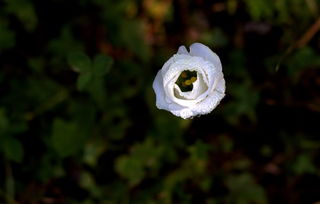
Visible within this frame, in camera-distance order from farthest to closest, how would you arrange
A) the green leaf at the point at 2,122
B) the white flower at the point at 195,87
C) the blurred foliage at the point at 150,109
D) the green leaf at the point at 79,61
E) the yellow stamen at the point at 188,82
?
the blurred foliage at the point at 150,109 < the green leaf at the point at 2,122 < the green leaf at the point at 79,61 < the yellow stamen at the point at 188,82 < the white flower at the point at 195,87

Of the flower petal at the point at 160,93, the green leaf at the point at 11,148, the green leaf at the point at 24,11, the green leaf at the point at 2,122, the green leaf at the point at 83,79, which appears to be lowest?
the flower petal at the point at 160,93

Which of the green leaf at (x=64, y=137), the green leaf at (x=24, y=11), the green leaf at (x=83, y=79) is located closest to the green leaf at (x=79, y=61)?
the green leaf at (x=83, y=79)

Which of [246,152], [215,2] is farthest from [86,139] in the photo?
[215,2]

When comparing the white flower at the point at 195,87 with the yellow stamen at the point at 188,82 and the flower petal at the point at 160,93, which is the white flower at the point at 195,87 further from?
the yellow stamen at the point at 188,82

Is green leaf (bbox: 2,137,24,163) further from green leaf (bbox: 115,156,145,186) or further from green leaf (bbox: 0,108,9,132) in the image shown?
green leaf (bbox: 115,156,145,186)

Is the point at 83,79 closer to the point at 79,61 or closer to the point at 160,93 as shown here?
the point at 79,61

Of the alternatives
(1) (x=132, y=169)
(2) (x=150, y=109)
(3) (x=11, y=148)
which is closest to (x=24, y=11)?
(3) (x=11, y=148)
